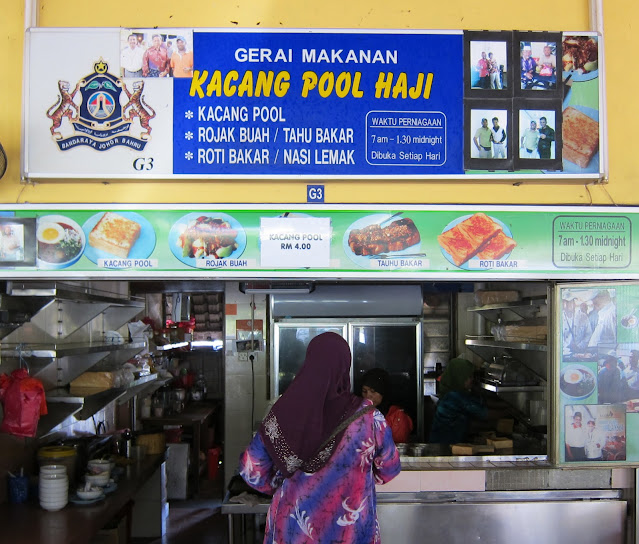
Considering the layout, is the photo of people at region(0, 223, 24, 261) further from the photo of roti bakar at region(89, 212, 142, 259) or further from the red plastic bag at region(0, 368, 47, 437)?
the red plastic bag at region(0, 368, 47, 437)

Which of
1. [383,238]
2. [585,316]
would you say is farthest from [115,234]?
[585,316]

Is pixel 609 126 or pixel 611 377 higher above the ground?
pixel 609 126

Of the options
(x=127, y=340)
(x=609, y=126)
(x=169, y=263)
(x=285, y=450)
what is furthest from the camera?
(x=127, y=340)

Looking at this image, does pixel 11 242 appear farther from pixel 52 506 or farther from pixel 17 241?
pixel 52 506

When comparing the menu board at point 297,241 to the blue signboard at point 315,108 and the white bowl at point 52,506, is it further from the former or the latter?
the white bowl at point 52,506

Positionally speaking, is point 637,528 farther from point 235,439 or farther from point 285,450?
point 235,439

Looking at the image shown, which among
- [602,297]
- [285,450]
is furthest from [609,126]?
[285,450]

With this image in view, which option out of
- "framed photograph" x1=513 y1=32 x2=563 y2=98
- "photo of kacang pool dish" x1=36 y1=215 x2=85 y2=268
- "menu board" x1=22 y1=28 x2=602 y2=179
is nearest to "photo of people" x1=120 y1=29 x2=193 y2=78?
"menu board" x1=22 y1=28 x2=602 y2=179

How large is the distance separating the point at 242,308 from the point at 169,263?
4101mm

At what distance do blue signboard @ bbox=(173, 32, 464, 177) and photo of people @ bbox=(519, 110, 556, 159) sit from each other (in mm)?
327

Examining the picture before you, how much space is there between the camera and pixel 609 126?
340 cm

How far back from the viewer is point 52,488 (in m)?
4.04

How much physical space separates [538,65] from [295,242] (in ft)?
5.08

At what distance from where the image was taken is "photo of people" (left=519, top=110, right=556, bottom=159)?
10.8 ft
